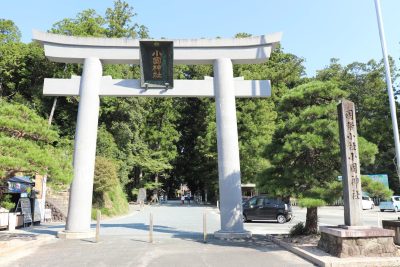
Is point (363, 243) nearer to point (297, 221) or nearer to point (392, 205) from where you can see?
point (297, 221)

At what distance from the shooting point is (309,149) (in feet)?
36.8

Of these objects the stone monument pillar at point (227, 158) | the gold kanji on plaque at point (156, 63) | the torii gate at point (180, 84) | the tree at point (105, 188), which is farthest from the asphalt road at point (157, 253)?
the tree at point (105, 188)

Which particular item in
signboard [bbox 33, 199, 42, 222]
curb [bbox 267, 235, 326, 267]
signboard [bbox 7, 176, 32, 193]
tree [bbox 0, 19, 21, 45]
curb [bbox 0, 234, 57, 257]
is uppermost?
tree [bbox 0, 19, 21, 45]

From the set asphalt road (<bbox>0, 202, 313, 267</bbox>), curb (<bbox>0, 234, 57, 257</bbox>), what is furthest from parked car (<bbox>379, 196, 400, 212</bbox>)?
curb (<bbox>0, 234, 57, 257</bbox>)

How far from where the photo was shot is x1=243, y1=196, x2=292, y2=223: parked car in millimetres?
22312

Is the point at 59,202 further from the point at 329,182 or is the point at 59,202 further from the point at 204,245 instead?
the point at 329,182

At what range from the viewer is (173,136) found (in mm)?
49031

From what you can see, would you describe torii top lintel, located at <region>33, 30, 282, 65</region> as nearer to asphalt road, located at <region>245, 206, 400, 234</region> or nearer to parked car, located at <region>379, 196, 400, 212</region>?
asphalt road, located at <region>245, 206, 400, 234</region>

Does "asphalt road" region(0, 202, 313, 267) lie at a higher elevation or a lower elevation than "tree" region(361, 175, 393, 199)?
lower

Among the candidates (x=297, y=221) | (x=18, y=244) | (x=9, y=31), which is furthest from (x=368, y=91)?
(x=18, y=244)

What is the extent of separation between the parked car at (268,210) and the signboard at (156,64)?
1141 cm

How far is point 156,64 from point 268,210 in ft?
41.0

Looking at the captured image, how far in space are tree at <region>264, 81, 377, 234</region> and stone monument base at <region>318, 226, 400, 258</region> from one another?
70.2 inches

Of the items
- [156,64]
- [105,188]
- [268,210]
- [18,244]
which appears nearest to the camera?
[18,244]
